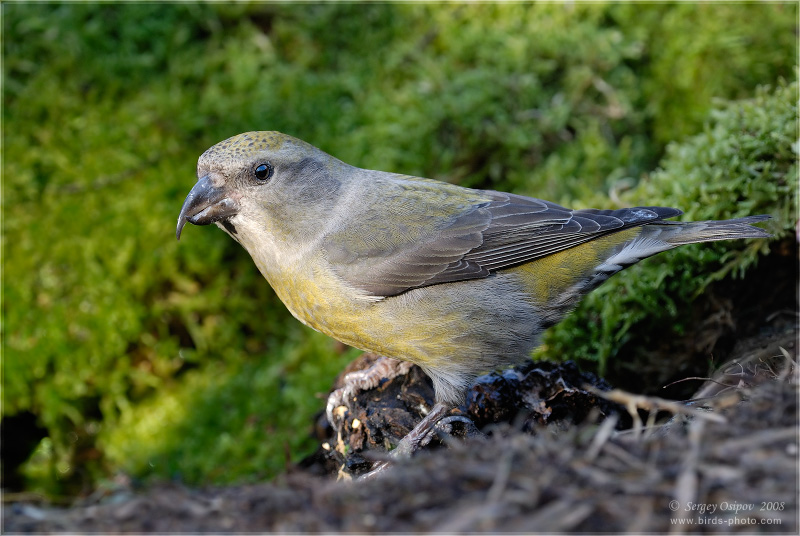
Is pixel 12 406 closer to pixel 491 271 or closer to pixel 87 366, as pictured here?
pixel 87 366

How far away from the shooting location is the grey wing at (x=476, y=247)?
4.06 metres

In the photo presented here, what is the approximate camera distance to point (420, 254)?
4137 millimetres

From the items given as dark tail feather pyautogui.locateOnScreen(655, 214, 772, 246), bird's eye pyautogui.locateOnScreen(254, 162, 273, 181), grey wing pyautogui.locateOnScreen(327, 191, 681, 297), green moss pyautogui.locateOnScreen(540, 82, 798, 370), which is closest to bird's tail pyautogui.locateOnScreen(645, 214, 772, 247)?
dark tail feather pyautogui.locateOnScreen(655, 214, 772, 246)

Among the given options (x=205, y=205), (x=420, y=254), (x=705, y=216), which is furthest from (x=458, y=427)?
(x=705, y=216)

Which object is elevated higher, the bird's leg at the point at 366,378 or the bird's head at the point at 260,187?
the bird's head at the point at 260,187

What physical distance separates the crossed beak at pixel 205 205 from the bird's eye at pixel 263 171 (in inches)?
8.3

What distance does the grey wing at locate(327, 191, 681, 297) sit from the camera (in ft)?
13.3

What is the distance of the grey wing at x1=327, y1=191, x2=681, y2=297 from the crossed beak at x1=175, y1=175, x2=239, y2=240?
0.66 meters

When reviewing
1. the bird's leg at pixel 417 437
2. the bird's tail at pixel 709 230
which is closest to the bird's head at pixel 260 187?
the bird's leg at pixel 417 437

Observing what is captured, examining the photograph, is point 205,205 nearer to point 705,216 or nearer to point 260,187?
point 260,187

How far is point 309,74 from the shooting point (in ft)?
22.9

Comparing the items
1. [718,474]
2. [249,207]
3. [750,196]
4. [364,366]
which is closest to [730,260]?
[750,196]

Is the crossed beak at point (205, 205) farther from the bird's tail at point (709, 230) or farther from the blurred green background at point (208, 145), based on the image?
the bird's tail at point (709, 230)

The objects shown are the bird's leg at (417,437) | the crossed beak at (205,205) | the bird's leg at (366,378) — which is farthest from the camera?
the bird's leg at (366,378)
